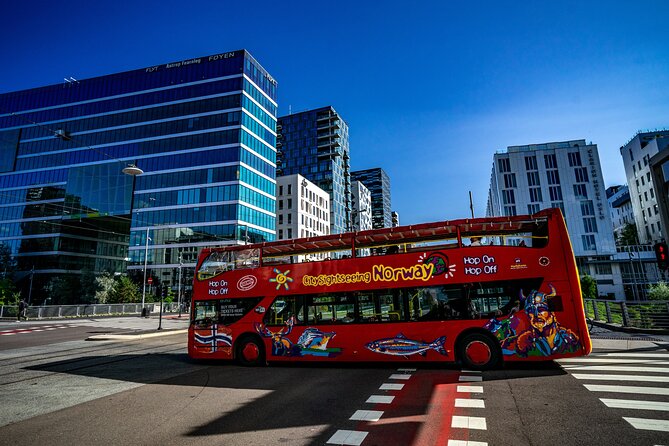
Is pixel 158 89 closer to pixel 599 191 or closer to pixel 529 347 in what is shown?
pixel 529 347

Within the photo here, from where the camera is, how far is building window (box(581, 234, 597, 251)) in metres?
72.8

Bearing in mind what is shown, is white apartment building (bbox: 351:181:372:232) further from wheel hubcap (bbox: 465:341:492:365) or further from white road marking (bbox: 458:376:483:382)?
white road marking (bbox: 458:376:483:382)

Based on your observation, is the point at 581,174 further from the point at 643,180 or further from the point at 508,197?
the point at 508,197

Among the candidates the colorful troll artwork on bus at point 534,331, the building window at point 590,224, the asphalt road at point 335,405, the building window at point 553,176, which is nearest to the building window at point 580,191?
the building window at point 553,176

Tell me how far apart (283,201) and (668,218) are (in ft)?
217

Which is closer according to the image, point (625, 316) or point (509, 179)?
point (625, 316)

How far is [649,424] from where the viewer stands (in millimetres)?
5164

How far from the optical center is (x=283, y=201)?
7675 cm

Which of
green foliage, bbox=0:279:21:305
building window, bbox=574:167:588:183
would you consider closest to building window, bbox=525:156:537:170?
building window, bbox=574:167:588:183

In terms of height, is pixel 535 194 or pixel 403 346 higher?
pixel 535 194

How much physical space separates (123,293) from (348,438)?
52.3m

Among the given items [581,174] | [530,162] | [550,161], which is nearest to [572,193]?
[581,174]

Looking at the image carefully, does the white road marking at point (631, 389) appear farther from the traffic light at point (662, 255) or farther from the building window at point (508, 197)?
the building window at point (508, 197)

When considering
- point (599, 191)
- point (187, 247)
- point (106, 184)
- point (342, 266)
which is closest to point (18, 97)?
point (106, 184)
